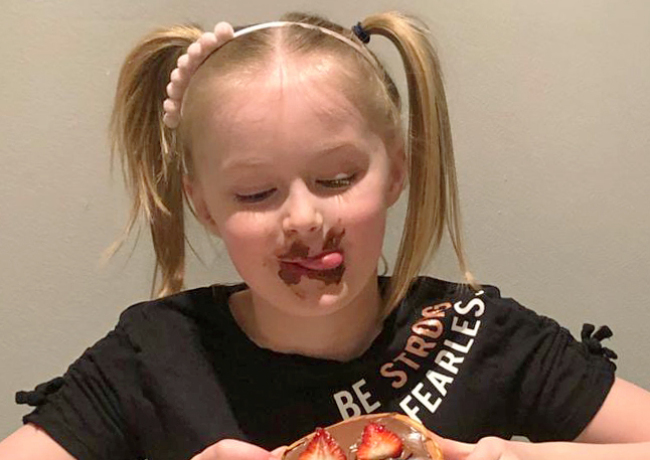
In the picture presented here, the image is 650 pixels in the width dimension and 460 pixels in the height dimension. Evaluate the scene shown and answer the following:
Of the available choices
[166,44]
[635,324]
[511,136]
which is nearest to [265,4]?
[166,44]

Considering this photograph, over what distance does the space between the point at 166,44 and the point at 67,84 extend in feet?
0.51

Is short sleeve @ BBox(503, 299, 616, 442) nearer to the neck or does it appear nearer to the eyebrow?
the neck

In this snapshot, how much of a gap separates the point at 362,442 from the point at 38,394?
0.33m

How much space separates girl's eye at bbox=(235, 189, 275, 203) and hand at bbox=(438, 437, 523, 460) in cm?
24

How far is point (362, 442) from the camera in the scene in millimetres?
725

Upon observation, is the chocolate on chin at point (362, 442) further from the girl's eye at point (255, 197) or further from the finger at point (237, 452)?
the girl's eye at point (255, 197)

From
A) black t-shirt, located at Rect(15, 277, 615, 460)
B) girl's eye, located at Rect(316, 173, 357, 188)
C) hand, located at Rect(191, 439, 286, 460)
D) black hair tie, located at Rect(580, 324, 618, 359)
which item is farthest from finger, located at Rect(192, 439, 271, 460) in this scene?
black hair tie, located at Rect(580, 324, 618, 359)

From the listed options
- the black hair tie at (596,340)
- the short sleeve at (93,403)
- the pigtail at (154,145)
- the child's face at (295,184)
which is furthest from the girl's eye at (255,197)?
the black hair tie at (596,340)

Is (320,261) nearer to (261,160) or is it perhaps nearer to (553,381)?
(261,160)

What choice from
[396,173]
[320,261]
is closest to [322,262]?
[320,261]

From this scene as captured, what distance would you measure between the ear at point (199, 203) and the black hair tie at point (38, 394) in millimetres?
204

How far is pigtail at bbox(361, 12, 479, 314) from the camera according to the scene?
85cm

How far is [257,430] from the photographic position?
0.86 meters

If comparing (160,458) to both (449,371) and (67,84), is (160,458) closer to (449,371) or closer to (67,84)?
(449,371)
